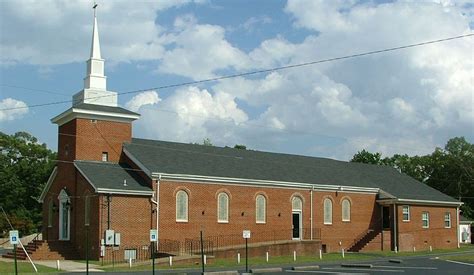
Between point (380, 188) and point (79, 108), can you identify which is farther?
point (380, 188)

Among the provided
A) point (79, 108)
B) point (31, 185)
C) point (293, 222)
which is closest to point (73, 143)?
point (79, 108)

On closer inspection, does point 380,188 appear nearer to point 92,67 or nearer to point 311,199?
point 311,199

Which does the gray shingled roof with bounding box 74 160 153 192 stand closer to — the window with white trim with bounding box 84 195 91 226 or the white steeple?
the window with white trim with bounding box 84 195 91 226

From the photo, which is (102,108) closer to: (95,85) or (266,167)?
(95,85)

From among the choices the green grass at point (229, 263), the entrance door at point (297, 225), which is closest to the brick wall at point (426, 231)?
the entrance door at point (297, 225)

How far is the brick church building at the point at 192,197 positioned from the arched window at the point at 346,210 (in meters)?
0.08

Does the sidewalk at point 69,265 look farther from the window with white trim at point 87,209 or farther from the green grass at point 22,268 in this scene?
the window with white trim at point 87,209

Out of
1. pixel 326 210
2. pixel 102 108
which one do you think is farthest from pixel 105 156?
pixel 326 210

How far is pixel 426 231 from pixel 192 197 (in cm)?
2332

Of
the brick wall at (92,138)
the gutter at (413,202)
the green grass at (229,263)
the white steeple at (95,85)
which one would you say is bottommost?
the green grass at (229,263)

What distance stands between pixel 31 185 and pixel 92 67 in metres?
42.0

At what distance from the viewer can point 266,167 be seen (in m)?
54.9

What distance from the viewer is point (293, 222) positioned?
175 ft

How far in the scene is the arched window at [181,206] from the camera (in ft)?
152
